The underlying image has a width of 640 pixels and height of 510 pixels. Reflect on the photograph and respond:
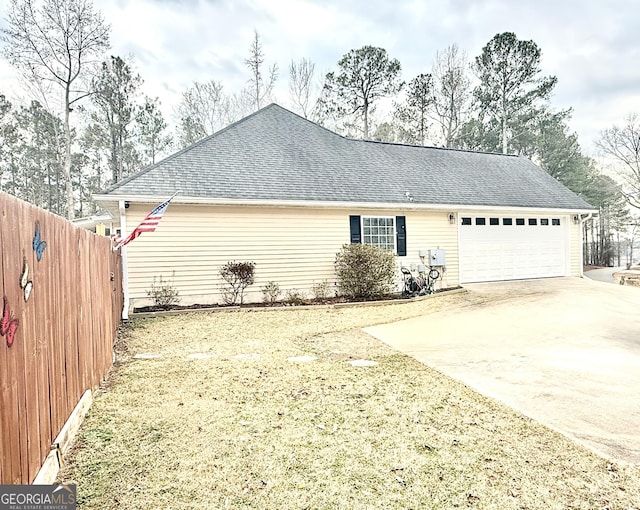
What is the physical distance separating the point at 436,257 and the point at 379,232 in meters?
1.96

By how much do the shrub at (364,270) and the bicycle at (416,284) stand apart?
617 millimetres

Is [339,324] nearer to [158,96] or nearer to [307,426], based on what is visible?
[307,426]

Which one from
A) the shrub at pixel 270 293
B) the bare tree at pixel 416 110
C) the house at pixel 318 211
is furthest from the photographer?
the bare tree at pixel 416 110

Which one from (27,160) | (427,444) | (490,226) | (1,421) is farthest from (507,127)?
(27,160)

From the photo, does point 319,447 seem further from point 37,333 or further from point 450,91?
point 450,91

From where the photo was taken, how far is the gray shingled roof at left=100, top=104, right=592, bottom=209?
10461mm

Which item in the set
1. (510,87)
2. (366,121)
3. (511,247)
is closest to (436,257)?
(511,247)

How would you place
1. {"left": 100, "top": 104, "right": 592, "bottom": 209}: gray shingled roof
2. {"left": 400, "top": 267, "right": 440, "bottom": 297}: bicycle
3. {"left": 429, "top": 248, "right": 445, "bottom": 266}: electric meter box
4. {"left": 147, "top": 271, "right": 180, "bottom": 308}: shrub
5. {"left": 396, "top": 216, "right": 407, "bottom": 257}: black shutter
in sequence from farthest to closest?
{"left": 429, "top": 248, "right": 445, "bottom": 266}: electric meter box
{"left": 396, "top": 216, "right": 407, "bottom": 257}: black shutter
{"left": 400, "top": 267, "right": 440, "bottom": 297}: bicycle
{"left": 100, "top": 104, "right": 592, "bottom": 209}: gray shingled roof
{"left": 147, "top": 271, "right": 180, "bottom": 308}: shrub

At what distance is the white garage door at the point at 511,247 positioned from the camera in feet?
43.5

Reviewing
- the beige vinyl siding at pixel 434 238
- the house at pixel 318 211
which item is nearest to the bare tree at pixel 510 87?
the house at pixel 318 211

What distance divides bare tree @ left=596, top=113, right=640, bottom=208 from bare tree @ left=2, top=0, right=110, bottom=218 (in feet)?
90.2

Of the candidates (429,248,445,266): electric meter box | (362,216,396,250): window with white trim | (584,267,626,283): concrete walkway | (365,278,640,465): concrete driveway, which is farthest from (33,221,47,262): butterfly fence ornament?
(584,267,626,283): concrete walkway

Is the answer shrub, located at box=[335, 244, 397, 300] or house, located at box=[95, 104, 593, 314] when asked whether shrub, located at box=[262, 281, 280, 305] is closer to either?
house, located at box=[95, 104, 593, 314]

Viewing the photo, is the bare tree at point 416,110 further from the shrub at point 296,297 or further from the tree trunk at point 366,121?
the shrub at point 296,297
